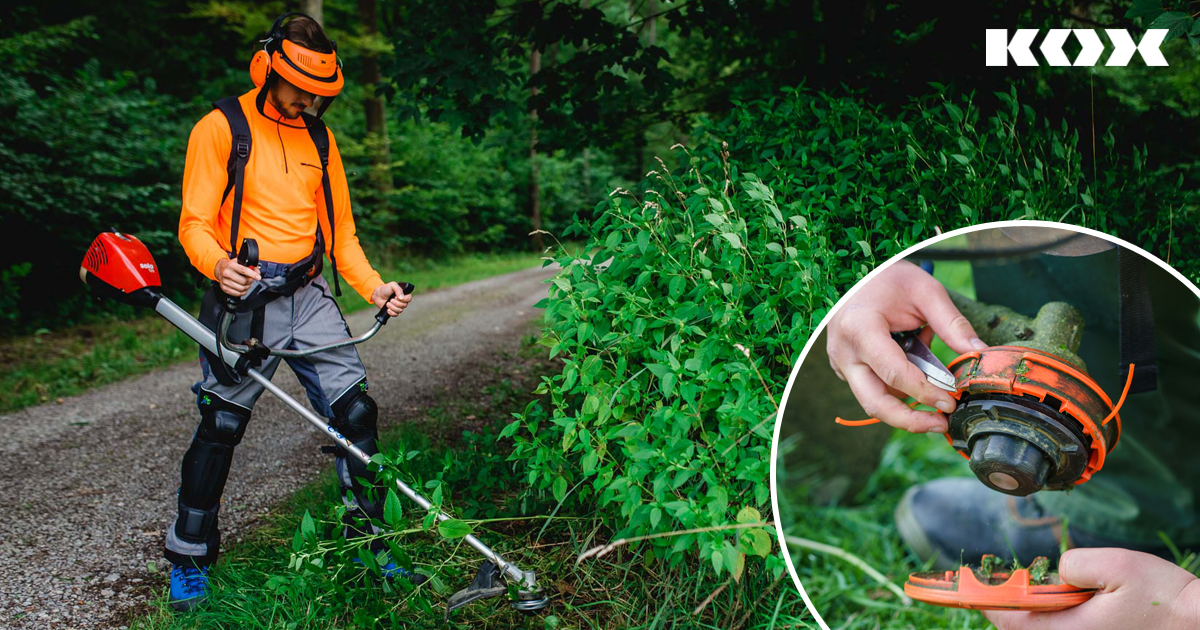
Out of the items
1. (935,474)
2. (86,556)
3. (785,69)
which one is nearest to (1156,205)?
(935,474)

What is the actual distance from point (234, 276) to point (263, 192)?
40 cm

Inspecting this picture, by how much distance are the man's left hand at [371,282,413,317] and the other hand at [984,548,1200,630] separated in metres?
2.06

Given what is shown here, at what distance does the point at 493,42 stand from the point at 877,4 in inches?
96.7

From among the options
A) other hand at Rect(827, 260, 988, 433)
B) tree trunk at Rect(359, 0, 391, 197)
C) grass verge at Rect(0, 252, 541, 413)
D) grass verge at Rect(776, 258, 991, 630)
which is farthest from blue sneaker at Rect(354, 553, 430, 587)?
tree trunk at Rect(359, 0, 391, 197)

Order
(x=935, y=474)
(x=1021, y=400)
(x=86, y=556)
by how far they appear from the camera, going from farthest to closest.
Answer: (x=935, y=474), (x=86, y=556), (x=1021, y=400)

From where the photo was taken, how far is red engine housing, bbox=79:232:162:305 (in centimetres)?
247

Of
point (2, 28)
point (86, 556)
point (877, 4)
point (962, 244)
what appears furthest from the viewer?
point (2, 28)

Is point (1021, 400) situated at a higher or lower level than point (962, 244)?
lower

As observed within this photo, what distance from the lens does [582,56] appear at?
4945 millimetres

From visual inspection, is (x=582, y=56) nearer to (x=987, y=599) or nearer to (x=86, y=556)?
(x=86, y=556)

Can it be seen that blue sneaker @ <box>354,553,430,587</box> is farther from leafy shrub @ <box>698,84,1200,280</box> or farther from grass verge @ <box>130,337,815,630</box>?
leafy shrub @ <box>698,84,1200,280</box>

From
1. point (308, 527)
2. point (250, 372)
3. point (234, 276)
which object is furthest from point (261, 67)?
point (308, 527)

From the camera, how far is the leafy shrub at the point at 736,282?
77.9 inches

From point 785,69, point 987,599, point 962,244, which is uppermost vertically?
point 785,69
